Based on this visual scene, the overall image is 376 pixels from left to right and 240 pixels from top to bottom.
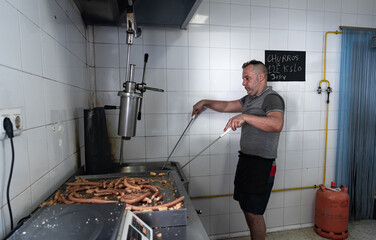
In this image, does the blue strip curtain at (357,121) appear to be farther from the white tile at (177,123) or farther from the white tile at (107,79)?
the white tile at (107,79)

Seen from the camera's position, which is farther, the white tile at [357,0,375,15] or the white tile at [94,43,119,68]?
the white tile at [357,0,375,15]

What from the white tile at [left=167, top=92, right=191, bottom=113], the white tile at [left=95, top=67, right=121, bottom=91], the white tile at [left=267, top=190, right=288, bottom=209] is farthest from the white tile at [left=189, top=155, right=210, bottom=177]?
the white tile at [left=95, top=67, right=121, bottom=91]

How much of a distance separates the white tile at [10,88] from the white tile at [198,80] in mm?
1425

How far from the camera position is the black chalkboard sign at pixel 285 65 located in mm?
2191

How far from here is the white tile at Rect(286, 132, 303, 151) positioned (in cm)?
230

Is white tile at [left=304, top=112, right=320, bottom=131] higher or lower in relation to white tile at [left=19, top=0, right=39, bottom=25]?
lower

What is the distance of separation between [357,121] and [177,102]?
6.30ft

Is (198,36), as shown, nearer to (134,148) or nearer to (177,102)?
(177,102)

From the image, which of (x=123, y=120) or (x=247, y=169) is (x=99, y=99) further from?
(x=247, y=169)

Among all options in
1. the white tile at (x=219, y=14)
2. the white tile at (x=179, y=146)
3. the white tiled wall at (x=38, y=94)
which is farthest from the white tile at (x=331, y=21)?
the white tiled wall at (x=38, y=94)

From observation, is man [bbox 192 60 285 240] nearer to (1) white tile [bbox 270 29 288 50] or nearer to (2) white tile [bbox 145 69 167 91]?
(1) white tile [bbox 270 29 288 50]

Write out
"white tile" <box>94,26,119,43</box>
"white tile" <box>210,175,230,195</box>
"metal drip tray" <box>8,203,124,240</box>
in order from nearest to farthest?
1. "metal drip tray" <box>8,203,124,240</box>
2. "white tile" <box>94,26,119,43</box>
3. "white tile" <box>210,175,230,195</box>

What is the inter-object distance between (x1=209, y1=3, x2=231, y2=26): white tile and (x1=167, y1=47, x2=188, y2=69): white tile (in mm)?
379

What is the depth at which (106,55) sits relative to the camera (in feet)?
6.18
